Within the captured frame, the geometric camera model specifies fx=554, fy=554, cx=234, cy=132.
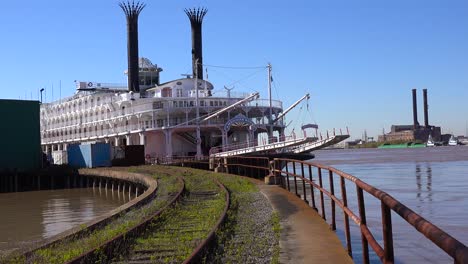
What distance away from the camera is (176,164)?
40219 mm

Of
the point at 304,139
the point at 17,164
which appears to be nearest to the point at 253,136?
the point at 304,139

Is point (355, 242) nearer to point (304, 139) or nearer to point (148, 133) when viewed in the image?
point (304, 139)

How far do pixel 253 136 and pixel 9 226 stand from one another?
101 feet

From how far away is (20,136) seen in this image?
37250 mm

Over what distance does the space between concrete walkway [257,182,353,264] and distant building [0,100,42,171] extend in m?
28.6

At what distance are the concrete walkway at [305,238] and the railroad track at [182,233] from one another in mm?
1164

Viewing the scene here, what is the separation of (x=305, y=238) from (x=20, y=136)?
108 ft

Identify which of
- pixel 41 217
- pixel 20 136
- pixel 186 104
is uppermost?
pixel 186 104

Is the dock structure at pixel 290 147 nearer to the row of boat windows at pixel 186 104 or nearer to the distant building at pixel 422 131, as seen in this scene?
the row of boat windows at pixel 186 104

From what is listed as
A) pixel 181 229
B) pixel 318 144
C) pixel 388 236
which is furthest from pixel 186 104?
pixel 388 236

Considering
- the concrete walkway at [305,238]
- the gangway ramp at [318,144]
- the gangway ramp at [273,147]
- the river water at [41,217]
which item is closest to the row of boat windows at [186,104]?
the gangway ramp at [273,147]

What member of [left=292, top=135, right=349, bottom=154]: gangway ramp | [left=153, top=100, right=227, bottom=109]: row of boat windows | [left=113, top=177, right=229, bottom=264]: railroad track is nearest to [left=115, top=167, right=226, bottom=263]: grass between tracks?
[left=113, top=177, right=229, bottom=264]: railroad track

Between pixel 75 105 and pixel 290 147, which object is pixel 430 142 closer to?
pixel 75 105

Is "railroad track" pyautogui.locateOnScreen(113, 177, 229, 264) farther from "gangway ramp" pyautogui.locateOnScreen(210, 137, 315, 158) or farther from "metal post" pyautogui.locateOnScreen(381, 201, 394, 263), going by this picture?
"gangway ramp" pyautogui.locateOnScreen(210, 137, 315, 158)
